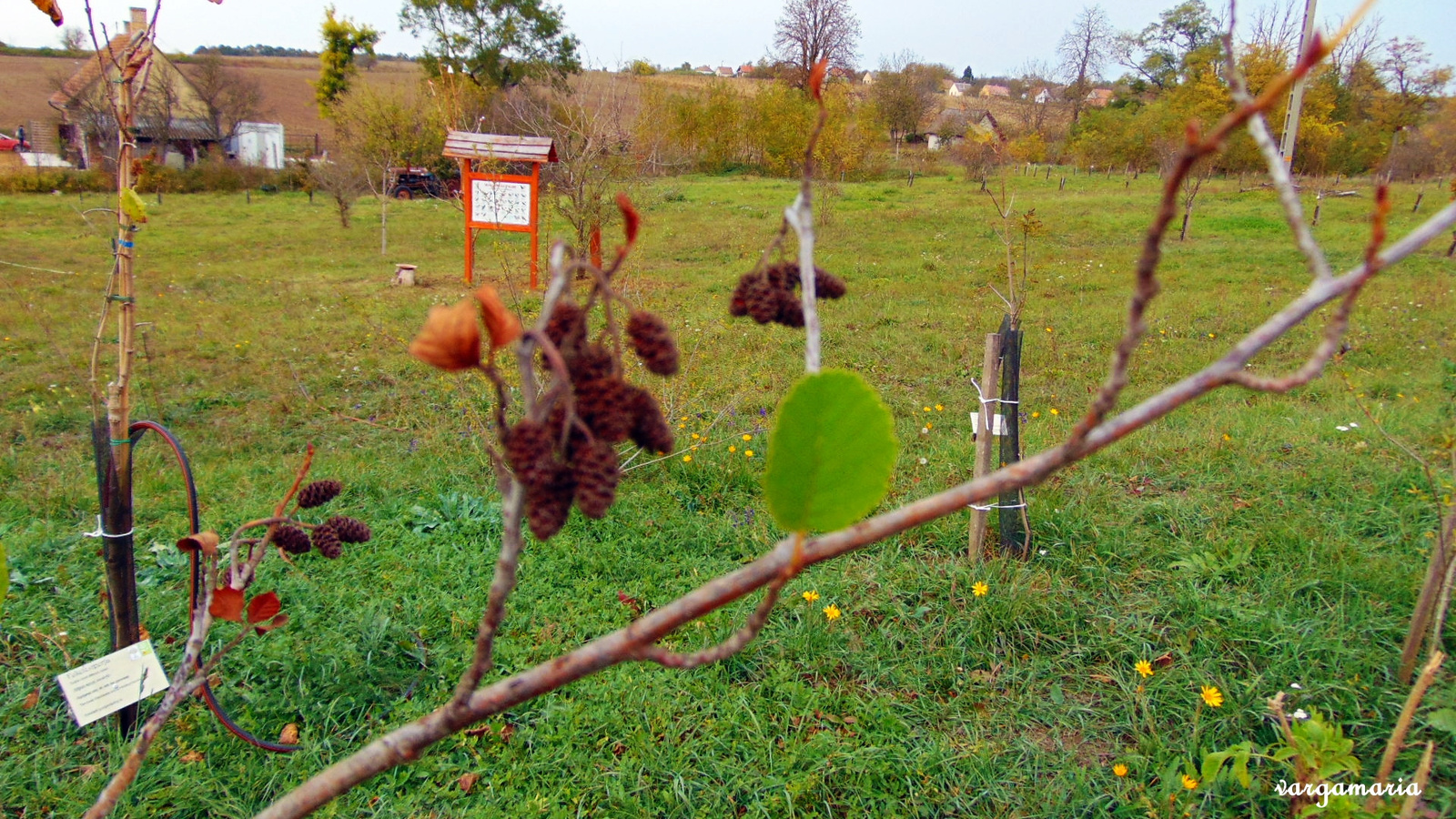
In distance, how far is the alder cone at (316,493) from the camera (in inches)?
41.9

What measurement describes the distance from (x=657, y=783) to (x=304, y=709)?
1.15 m

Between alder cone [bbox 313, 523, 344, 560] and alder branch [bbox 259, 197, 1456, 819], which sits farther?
alder cone [bbox 313, 523, 344, 560]

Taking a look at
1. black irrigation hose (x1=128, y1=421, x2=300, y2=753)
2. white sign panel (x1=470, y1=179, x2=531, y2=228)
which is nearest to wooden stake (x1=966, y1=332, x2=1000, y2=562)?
black irrigation hose (x1=128, y1=421, x2=300, y2=753)

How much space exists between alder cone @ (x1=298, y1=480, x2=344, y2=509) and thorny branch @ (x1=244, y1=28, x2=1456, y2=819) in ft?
1.93

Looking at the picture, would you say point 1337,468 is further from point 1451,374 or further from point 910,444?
point 1451,374

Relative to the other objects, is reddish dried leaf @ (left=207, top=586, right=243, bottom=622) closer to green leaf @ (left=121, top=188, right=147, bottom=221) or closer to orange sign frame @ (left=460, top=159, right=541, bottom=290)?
green leaf @ (left=121, top=188, right=147, bottom=221)

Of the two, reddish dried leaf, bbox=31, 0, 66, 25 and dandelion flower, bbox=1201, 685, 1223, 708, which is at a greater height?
reddish dried leaf, bbox=31, 0, 66, 25

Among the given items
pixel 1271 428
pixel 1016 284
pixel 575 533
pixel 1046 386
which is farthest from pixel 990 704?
pixel 1016 284

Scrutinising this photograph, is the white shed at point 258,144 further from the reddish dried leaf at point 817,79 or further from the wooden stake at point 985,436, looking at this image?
the reddish dried leaf at point 817,79

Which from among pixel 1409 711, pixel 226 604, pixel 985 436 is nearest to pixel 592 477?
pixel 226 604

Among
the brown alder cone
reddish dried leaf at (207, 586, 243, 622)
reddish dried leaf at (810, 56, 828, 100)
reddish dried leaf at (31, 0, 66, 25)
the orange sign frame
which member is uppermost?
the orange sign frame

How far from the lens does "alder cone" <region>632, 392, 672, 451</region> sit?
51 centimetres

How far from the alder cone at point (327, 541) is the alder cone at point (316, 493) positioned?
56 mm

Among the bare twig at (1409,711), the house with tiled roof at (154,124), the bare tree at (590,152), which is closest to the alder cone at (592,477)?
the bare twig at (1409,711)
